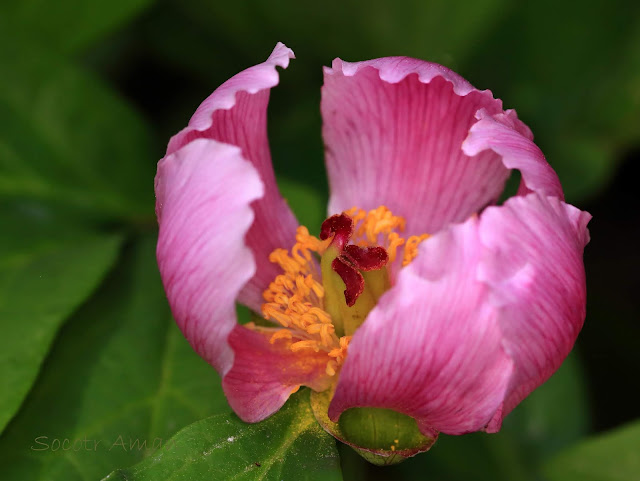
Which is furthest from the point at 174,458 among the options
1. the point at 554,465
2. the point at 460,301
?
the point at 554,465

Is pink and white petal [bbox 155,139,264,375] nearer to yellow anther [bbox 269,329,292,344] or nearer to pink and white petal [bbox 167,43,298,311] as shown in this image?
pink and white petal [bbox 167,43,298,311]

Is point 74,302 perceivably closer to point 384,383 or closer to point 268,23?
point 384,383

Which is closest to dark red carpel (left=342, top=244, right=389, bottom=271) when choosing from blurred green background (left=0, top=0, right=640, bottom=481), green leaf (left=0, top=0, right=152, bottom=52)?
blurred green background (left=0, top=0, right=640, bottom=481)

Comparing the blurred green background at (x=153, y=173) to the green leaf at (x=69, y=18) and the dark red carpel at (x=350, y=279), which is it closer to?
the green leaf at (x=69, y=18)

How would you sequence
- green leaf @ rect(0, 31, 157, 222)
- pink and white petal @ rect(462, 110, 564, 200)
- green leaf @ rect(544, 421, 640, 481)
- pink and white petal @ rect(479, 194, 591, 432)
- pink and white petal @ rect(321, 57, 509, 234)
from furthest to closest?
green leaf @ rect(0, 31, 157, 222) < green leaf @ rect(544, 421, 640, 481) < pink and white petal @ rect(321, 57, 509, 234) < pink and white petal @ rect(462, 110, 564, 200) < pink and white petal @ rect(479, 194, 591, 432)

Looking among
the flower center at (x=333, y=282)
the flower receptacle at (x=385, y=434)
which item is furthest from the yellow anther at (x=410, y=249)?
the flower receptacle at (x=385, y=434)

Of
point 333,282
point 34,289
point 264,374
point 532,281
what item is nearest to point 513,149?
point 532,281
